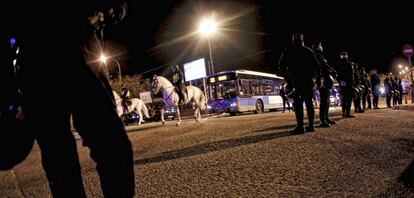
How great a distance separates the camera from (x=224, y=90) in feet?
78.3

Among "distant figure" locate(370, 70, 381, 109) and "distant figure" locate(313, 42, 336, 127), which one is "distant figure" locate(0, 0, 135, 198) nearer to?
"distant figure" locate(313, 42, 336, 127)

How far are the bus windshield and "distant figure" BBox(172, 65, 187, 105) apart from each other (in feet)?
27.4

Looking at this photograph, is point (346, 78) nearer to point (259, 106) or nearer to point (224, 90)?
point (224, 90)

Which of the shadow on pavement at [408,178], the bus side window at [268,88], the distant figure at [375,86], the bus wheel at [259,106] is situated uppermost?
the bus side window at [268,88]

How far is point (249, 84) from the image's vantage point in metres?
24.3

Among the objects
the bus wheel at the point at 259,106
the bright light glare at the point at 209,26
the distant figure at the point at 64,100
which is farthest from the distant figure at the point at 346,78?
the bright light glare at the point at 209,26

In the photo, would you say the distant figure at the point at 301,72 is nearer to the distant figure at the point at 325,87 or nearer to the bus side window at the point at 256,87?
the distant figure at the point at 325,87

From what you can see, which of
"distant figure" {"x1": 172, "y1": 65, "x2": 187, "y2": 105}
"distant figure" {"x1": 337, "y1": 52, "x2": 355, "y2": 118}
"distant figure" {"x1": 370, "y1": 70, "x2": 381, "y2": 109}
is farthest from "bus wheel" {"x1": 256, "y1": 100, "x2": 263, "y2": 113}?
"distant figure" {"x1": 337, "y1": 52, "x2": 355, "y2": 118}

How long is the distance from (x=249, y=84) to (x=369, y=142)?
1997 cm

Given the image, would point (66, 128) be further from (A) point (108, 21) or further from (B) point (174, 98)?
(B) point (174, 98)

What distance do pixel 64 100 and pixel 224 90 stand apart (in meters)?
22.2

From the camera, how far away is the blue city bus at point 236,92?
23062 mm

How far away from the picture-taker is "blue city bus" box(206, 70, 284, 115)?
23.1 m

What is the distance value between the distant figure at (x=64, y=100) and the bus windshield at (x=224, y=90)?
21.3 m
